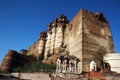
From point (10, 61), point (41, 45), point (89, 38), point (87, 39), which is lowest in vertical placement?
point (10, 61)

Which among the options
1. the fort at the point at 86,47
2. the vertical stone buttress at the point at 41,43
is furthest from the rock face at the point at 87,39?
the vertical stone buttress at the point at 41,43

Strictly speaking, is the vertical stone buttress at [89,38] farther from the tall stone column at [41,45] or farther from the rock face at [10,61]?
the tall stone column at [41,45]

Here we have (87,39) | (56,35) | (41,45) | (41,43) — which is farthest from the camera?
(41,43)

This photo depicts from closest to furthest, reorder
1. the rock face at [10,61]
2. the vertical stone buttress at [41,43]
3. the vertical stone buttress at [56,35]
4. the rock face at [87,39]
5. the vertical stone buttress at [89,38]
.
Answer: the vertical stone buttress at [89,38], the rock face at [87,39], the rock face at [10,61], the vertical stone buttress at [56,35], the vertical stone buttress at [41,43]

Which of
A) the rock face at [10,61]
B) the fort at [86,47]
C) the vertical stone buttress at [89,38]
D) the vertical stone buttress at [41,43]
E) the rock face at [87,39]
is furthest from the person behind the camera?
the vertical stone buttress at [41,43]

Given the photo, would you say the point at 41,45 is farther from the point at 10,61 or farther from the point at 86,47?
the point at 86,47

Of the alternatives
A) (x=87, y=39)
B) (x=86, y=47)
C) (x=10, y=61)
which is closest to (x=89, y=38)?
(x=87, y=39)

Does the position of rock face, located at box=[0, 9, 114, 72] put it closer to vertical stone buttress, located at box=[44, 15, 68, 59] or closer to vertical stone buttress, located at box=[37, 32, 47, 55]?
vertical stone buttress, located at box=[44, 15, 68, 59]

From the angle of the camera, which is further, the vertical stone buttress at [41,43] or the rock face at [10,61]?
the vertical stone buttress at [41,43]

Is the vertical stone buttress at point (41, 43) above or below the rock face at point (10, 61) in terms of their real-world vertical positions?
above

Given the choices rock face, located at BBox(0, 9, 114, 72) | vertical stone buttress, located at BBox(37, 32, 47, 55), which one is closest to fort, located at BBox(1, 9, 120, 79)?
rock face, located at BBox(0, 9, 114, 72)

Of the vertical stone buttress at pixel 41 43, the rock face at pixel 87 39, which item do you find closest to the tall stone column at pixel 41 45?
the vertical stone buttress at pixel 41 43

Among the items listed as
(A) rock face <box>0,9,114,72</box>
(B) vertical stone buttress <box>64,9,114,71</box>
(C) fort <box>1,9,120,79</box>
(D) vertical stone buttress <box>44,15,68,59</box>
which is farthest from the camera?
(D) vertical stone buttress <box>44,15,68,59</box>

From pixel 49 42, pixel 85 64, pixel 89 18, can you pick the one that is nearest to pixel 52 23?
pixel 49 42
